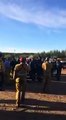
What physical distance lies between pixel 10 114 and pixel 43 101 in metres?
3.40

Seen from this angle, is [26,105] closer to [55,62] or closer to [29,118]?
[29,118]

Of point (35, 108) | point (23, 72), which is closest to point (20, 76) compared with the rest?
point (23, 72)

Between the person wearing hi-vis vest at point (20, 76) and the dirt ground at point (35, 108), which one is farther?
the person wearing hi-vis vest at point (20, 76)

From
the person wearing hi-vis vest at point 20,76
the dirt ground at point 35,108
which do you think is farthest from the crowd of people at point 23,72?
the dirt ground at point 35,108

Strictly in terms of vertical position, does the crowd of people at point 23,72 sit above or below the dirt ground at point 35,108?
above

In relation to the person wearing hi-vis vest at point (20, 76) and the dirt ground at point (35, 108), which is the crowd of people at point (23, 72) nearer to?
the person wearing hi-vis vest at point (20, 76)

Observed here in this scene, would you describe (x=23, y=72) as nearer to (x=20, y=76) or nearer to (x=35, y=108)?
(x=20, y=76)

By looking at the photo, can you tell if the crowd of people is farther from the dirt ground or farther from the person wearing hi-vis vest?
the dirt ground

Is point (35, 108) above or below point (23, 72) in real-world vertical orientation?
below

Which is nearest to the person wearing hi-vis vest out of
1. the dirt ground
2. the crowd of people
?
the crowd of people

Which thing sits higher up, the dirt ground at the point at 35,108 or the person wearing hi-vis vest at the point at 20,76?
the person wearing hi-vis vest at the point at 20,76

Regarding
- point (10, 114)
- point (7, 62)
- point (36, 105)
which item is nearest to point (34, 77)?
point (7, 62)

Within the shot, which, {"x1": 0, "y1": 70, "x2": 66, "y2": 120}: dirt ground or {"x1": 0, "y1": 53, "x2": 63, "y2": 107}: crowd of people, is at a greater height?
Result: {"x1": 0, "y1": 53, "x2": 63, "y2": 107}: crowd of people

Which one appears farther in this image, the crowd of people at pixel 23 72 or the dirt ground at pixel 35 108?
the crowd of people at pixel 23 72
